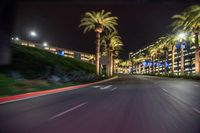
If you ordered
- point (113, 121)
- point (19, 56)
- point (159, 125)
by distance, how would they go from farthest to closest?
point (19, 56) < point (113, 121) < point (159, 125)

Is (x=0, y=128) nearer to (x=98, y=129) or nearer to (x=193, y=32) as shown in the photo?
(x=98, y=129)

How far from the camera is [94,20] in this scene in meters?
50.5

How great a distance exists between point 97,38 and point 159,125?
141 ft

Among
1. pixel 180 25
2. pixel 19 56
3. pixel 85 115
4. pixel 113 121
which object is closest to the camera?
pixel 113 121

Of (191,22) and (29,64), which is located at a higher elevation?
(191,22)

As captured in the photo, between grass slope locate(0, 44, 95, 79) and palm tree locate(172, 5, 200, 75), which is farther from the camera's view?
palm tree locate(172, 5, 200, 75)

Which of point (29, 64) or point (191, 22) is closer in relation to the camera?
point (29, 64)

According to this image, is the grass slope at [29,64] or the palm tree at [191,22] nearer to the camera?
the grass slope at [29,64]

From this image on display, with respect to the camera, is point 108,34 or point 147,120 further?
point 108,34

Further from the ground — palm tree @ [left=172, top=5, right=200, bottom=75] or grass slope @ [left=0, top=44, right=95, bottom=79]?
palm tree @ [left=172, top=5, right=200, bottom=75]

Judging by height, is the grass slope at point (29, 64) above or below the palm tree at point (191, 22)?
below

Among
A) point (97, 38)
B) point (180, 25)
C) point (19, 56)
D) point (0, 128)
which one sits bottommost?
point (0, 128)

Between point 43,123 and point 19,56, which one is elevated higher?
point 19,56

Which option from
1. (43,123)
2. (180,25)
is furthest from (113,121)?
(180,25)
